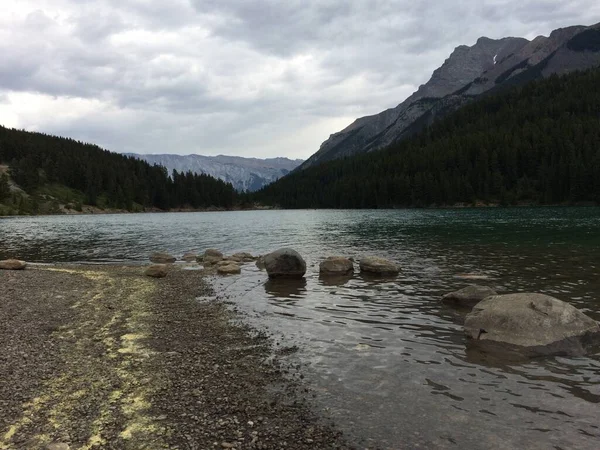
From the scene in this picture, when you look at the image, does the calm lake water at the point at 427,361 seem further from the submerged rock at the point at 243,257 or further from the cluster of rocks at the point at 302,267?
the submerged rock at the point at 243,257

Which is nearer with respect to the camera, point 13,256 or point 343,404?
point 343,404

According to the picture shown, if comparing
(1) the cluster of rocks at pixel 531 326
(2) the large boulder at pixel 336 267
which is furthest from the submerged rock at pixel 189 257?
(1) the cluster of rocks at pixel 531 326

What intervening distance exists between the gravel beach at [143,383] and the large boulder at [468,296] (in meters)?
10.8

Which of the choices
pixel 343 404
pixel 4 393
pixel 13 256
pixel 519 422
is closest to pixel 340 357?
pixel 343 404

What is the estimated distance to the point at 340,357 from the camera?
14.3 meters

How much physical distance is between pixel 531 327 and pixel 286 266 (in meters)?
18.8

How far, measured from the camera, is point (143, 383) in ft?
38.9

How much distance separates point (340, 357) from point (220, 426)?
5.91 metres

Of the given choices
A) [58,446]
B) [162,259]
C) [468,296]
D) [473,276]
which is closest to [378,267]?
[473,276]

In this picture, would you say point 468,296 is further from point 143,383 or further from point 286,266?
point 143,383

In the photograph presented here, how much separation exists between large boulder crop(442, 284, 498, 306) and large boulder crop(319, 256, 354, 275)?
11.2m

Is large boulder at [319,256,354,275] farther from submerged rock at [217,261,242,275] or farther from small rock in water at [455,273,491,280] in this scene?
small rock in water at [455,273,491,280]

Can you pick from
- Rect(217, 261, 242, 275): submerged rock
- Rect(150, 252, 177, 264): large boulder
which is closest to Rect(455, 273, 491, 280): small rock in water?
Rect(217, 261, 242, 275): submerged rock

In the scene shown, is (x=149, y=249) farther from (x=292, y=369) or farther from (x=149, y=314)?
(x=292, y=369)
